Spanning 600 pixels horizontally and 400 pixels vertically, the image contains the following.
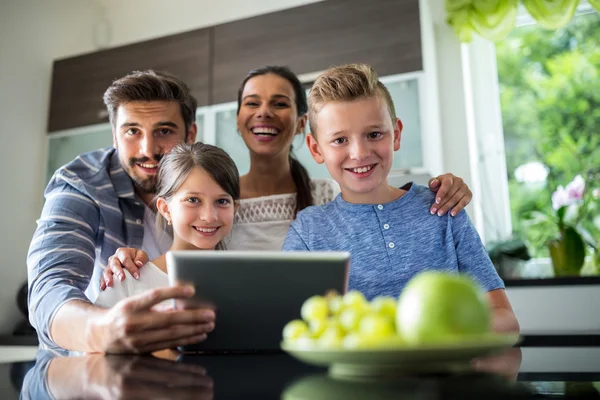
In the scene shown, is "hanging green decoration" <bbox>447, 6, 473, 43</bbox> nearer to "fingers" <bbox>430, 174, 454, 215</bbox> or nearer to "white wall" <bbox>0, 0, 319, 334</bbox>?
"white wall" <bbox>0, 0, 319, 334</bbox>

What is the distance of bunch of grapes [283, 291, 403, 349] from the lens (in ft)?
1.66

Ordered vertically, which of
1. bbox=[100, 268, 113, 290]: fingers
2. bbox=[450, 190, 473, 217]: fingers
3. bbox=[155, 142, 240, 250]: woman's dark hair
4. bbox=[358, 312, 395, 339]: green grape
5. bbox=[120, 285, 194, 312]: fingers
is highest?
bbox=[155, 142, 240, 250]: woman's dark hair

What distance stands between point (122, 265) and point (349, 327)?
883 mm

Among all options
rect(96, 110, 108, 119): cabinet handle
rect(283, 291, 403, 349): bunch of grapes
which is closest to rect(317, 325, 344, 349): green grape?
rect(283, 291, 403, 349): bunch of grapes

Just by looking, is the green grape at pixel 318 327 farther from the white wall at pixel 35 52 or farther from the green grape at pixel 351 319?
the white wall at pixel 35 52

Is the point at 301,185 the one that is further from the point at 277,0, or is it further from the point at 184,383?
the point at 277,0

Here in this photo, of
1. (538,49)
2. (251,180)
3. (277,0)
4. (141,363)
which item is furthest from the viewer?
(277,0)

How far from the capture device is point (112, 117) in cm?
179

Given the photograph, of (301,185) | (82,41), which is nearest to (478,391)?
(301,185)

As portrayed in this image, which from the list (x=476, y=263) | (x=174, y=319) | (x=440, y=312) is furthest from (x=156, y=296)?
(x=476, y=263)

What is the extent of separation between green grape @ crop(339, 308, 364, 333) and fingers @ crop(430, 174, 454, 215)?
0.86 meters

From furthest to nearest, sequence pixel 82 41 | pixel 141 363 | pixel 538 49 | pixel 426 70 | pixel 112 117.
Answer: pixel 82 41
pixel 538 49
pixel 426 70
pixel 112 117
pixel 141 363

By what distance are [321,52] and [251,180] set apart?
1.17 m

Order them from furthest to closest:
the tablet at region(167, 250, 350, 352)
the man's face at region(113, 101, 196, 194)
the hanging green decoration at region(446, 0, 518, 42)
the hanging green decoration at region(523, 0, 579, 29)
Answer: the hanging green decoration at region(446, 0, 518, 42), the hanging green decoration at region(523, 0, 579, 29), the man's face at region(113, 101, 196, 194), the tablet at region(167, 250, 350, 352)
